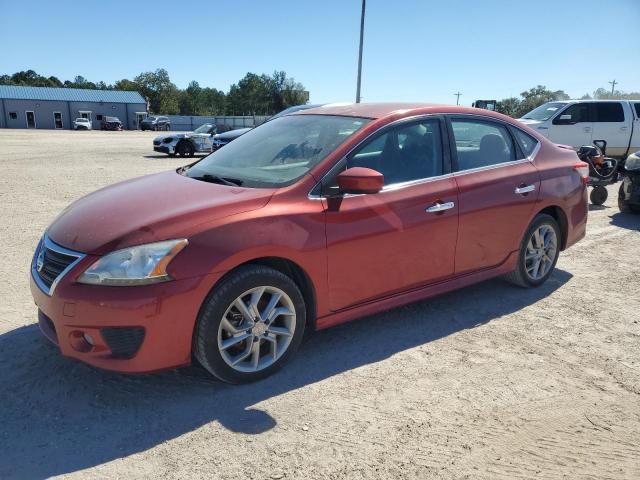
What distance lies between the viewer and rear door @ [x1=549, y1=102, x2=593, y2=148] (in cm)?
1457

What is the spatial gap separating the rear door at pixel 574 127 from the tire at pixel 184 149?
519 inches

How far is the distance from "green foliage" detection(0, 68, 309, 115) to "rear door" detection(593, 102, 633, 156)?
86034mm

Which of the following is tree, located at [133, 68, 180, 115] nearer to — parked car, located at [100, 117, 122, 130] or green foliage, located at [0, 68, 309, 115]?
green foliage, located at [0, 68, 309, 115]

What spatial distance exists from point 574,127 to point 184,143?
45.2ft

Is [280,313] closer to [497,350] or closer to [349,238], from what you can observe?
[349,238]

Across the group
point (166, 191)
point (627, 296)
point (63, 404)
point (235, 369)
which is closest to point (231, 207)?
point (166, 191)

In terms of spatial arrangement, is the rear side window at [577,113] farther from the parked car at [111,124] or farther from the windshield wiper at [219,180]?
the parked car at [111,124]

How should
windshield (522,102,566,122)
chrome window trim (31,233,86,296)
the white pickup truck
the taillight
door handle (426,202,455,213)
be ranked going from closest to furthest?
chrome window trim (31,233,86,296) < door handle (426,202,455,213) < the taillight < the white pickup truck < windshield (522,102,566,122)

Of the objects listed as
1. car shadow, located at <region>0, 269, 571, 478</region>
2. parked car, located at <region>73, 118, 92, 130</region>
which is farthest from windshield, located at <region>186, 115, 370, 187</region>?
parked car, located at <region>73, 118, 92, 130</region>

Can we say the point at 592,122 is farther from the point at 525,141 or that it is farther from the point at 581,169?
the point at 525,141

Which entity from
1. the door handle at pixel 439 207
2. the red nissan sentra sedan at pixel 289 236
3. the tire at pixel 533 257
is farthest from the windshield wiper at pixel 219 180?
the tire at pixel 533 257

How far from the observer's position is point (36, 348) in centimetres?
370

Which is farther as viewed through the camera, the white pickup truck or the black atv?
the white pickup truck

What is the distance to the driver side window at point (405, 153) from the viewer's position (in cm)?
380
